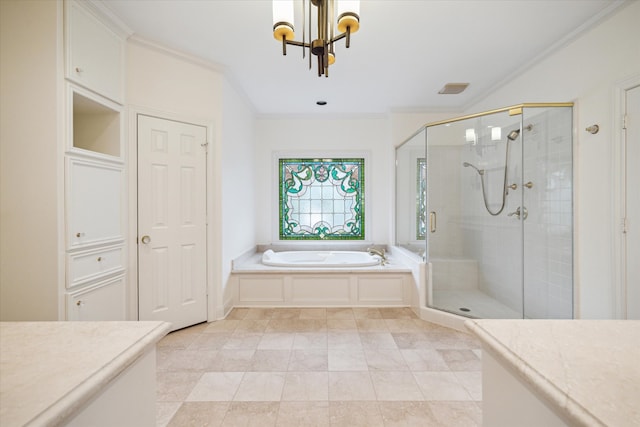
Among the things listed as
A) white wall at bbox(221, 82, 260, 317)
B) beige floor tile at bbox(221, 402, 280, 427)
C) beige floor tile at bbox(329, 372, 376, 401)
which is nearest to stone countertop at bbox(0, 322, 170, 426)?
beige floor tile at bbox(221, 402, 280, 427)

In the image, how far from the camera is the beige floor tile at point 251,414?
1529 millimetres

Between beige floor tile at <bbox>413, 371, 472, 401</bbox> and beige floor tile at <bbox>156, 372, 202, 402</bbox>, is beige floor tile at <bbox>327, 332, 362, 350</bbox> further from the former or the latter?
beige floor tile at <bbox>156, 372, 202, 402</bbox>

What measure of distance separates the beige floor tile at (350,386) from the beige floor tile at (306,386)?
0.14ft

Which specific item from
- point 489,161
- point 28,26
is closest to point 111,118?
point 28,26

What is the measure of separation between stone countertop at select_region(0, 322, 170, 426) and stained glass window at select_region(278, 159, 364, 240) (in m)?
3.53

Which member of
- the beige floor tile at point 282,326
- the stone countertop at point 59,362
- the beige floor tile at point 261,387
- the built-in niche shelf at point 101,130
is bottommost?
the beige floor tile at point 261,387

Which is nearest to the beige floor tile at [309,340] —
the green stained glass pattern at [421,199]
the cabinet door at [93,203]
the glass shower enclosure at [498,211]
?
the glass shower enclosure at [498,211]

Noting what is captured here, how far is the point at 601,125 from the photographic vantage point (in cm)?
212

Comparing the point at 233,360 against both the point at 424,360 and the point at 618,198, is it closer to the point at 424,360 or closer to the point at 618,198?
the point at 424,360

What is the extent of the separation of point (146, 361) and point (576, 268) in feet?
9.74

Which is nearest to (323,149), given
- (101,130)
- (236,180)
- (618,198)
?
(236,180)

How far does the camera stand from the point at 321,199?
14.4ft

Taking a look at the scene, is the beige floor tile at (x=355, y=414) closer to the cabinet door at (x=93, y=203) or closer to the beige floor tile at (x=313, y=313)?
the beige floor tile at (x=313, y=313)

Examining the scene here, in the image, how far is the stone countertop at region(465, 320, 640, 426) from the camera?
0.49 meters
